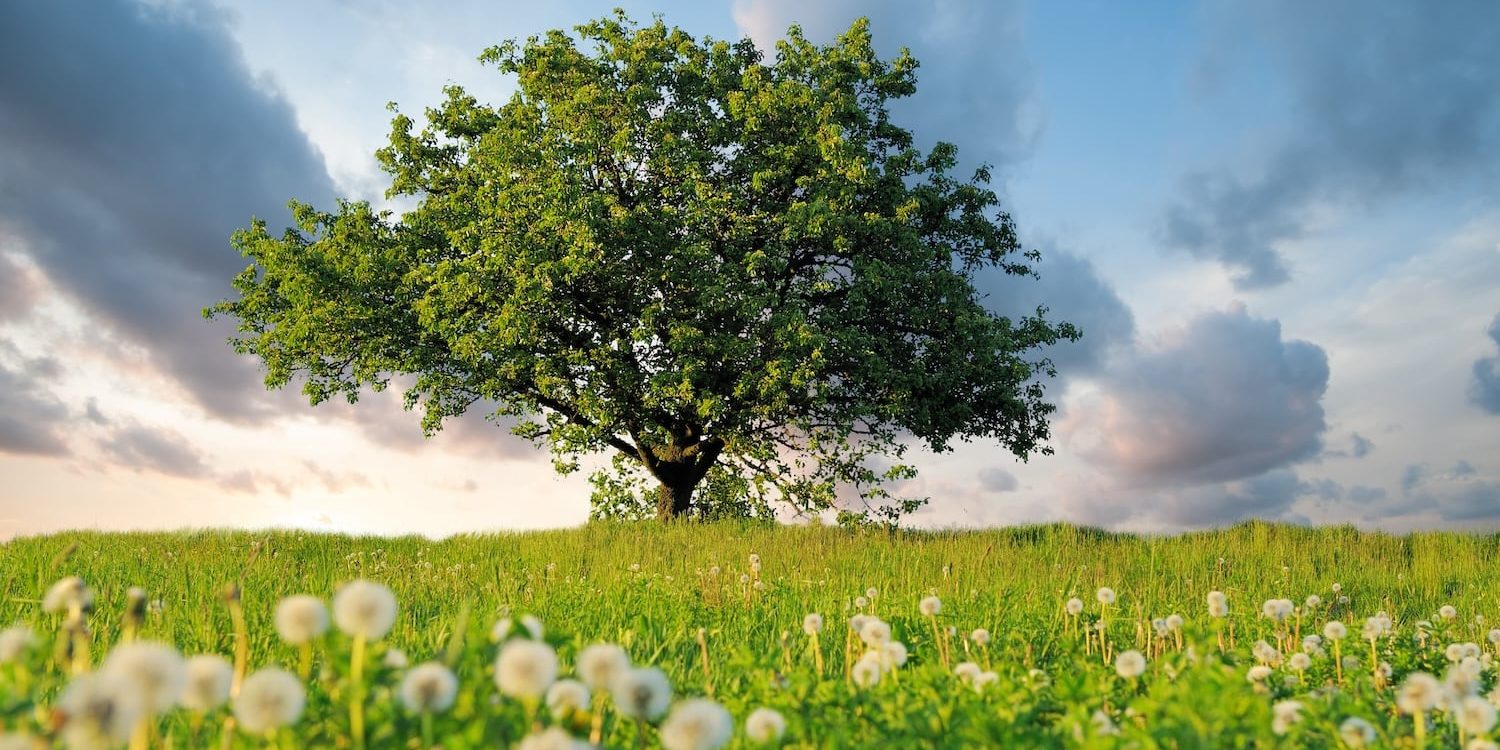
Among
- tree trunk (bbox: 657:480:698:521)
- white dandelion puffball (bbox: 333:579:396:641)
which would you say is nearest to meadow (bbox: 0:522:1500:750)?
white dandelion puffball (bbox: 333:579:396:641)

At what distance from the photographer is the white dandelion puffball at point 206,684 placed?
2.08 m

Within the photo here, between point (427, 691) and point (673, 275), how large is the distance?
16.1m

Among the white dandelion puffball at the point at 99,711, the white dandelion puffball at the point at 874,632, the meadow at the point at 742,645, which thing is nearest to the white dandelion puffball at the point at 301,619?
the meadow at the point at 742,645

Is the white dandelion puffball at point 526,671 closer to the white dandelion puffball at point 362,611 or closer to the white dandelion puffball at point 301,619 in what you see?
the white dandelion puffball at point 362,611

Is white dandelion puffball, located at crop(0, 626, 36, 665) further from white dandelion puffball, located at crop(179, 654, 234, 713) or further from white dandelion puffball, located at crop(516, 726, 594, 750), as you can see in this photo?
white dandelion puffball, located at crop(516, 726, 594, 750)

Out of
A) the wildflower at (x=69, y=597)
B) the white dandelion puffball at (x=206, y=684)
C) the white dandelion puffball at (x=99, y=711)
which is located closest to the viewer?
the white dandelion puffball at (x=99, y=711)

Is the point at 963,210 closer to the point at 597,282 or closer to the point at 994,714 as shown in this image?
the point at 597,282

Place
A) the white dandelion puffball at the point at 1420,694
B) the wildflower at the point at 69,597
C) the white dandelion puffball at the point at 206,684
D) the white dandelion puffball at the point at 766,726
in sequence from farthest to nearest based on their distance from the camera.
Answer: the white dandelion puffball at the point at 1420,694 < the white dandelion puffball at the point at 766,726 < the wildflower at the point at 69,597 < the white dandelion puffball at the point at 206,684

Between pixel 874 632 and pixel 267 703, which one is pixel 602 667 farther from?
pixel 874 632

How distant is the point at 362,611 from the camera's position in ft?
7.00

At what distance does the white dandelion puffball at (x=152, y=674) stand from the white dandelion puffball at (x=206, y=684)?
3.3 inches

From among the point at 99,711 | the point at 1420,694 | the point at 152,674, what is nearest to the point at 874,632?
the point at 1420,694

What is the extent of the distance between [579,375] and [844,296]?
572cm

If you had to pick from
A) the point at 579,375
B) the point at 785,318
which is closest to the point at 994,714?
the point at 785,318
